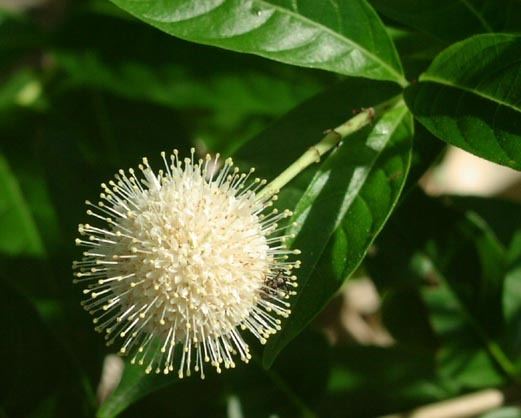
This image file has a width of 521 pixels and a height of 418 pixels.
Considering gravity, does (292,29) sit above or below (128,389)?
above

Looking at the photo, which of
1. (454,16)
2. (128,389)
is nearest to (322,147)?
(454,16)

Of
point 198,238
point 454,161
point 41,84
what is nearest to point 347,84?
point 198,238

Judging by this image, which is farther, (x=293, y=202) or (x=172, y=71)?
(x=172, y=71)

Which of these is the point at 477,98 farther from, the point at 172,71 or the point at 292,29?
the point at 172,71

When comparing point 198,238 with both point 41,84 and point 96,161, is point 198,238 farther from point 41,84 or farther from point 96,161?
point 41,84

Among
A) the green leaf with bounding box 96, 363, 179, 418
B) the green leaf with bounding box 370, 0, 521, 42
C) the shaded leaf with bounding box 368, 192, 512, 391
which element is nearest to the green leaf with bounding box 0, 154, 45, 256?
the green leaf with bounding box 96, 363, 179, 418

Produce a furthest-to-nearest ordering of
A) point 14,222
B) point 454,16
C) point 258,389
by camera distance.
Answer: point 14,222 < point 258,389 < point 454,16

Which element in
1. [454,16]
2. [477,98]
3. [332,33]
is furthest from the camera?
[454,16]
